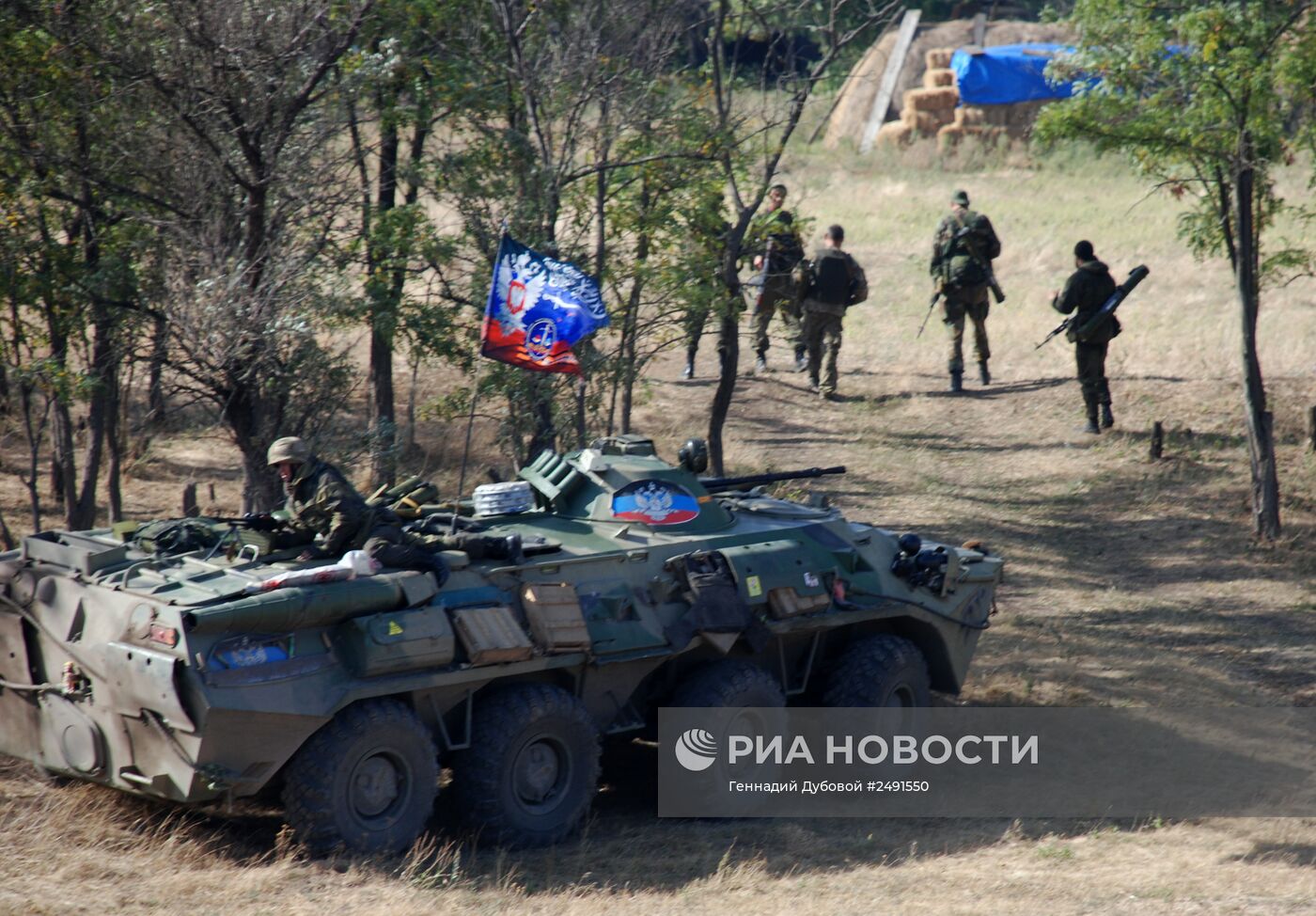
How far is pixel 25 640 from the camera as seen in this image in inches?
366

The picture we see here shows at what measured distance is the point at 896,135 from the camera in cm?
3284

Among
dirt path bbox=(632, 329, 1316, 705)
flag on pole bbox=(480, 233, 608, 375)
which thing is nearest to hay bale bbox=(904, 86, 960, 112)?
dirt path bbox=(632, 329, 1316, 705)

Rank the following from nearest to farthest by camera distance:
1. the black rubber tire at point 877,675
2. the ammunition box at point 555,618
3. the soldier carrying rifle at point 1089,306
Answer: the ammunition box at point 555,618
the black rubber tire at point 877,675
the soldier carrying rifle at point 1089,306

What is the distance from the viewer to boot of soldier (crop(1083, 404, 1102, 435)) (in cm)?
1941

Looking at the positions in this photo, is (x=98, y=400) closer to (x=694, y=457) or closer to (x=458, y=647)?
(x=694, y=457)

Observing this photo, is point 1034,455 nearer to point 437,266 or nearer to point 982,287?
point 982,287

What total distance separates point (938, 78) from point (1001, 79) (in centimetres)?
155

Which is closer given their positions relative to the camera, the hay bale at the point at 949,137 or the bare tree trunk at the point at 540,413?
the bare tree trunk at the point at 540,413

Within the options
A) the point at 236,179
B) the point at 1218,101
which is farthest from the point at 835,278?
the point at 236,179

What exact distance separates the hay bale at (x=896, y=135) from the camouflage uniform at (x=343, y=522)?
983 inches

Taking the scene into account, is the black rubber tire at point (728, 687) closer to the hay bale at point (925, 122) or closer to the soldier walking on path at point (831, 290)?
the soldier walking on path at point (831, 290)

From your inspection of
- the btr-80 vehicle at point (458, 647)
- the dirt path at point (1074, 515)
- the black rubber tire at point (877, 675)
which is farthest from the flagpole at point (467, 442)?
the dirt path at point (1074, 515)

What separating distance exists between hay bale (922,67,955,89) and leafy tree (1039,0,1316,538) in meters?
16.1

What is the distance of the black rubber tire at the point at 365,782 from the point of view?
28.2 feet
